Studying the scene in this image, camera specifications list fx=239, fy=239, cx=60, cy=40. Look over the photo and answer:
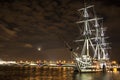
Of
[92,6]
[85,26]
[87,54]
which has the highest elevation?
[92,6]

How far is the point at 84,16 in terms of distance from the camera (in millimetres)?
120750

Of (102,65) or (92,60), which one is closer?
(92,60)

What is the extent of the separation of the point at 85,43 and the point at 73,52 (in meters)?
10.8

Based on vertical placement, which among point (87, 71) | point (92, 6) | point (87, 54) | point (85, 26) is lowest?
point (87, 71)

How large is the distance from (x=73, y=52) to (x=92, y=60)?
17.0 metres

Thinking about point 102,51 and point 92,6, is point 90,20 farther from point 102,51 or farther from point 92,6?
point 102,51

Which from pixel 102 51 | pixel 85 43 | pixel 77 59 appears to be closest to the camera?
pixel 77 59

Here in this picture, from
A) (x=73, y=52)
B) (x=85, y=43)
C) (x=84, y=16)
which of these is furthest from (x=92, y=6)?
(x=73, y=52)

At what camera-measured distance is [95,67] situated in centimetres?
12200

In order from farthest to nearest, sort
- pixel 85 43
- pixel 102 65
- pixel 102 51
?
pixel 102 51 < pixel 102 65 < pixel 85 43

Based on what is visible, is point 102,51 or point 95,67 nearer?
point 95,67

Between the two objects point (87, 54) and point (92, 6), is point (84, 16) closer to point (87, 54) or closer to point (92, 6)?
point (92, 6)

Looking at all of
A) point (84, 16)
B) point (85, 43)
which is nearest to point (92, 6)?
point (84, 16)

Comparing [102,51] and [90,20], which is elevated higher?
[90,20]
